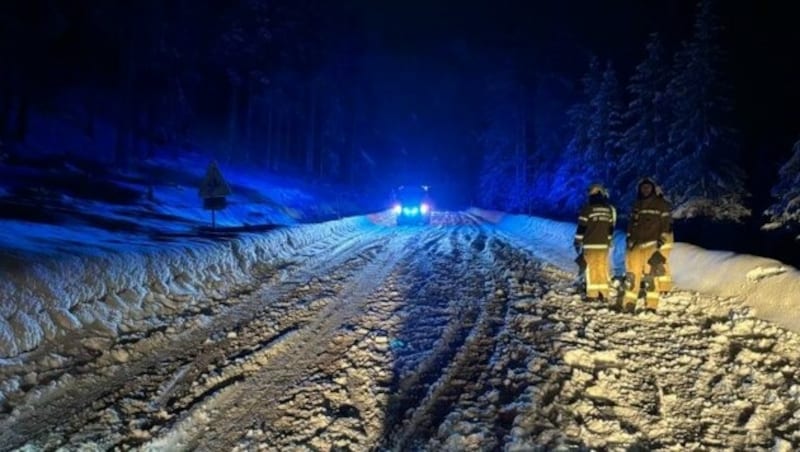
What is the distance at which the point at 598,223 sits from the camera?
7426mm

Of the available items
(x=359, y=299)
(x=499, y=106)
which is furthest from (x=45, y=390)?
(x=499, y=106)

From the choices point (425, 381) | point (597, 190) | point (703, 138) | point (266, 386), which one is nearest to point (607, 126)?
point (703, 138)

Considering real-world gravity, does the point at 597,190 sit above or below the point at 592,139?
below

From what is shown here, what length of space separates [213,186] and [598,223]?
9.83 m

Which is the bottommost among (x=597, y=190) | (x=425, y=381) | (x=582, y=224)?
(x=425, y=381)

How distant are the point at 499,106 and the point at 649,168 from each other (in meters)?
26.5

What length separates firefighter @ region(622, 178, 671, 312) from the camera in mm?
6793

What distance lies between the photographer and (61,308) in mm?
6367

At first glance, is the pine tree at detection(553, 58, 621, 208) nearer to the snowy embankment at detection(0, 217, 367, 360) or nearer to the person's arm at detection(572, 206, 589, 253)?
the person's arm at detection(572, 206, 589, 253)

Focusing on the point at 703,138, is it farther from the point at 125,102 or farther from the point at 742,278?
the point at 125,102

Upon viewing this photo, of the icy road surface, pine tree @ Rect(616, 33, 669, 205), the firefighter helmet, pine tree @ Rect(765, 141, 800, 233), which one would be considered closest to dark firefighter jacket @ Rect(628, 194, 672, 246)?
the firefighter helmet

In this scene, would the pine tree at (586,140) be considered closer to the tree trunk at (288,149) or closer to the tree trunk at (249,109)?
the tree trunk at (249,109)

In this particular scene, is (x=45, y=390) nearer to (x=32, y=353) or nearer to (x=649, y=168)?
(x=32, y=353)

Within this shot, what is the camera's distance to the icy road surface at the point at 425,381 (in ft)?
13.0
